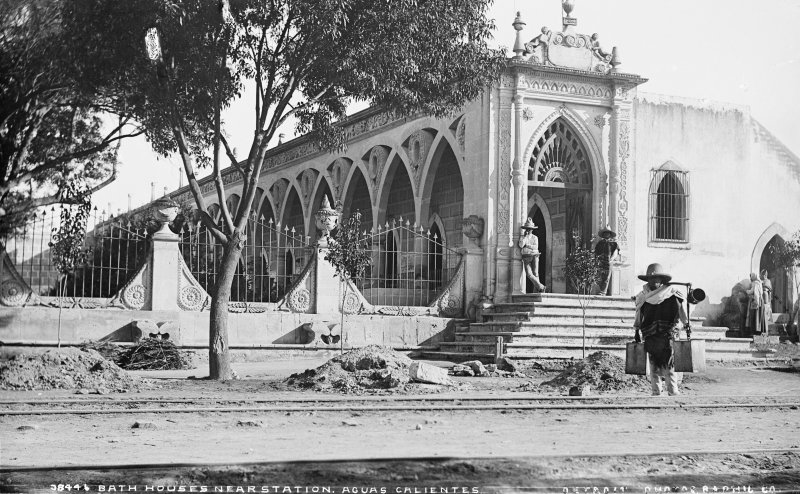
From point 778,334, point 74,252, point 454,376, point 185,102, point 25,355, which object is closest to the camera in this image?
point 25,355

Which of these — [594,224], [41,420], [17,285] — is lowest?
[41,420]

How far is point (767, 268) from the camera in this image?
29297mm

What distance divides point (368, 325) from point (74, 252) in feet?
22.2

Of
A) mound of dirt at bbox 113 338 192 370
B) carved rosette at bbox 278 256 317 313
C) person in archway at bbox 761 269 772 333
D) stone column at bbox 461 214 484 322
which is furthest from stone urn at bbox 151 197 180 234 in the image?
person in archway at bbox 761 269 772 333

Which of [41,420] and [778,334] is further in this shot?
[778,334]

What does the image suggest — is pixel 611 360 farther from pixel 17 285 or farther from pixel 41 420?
pixel 17 285

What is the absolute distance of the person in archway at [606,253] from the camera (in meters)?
25.2

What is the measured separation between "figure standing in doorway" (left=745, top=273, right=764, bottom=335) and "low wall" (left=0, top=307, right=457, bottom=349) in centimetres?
839

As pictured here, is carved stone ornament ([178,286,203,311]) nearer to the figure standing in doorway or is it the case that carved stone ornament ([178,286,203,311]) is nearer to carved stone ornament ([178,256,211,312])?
carved stone ornament ([178,256,211,312])

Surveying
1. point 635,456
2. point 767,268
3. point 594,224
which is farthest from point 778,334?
point 635,456

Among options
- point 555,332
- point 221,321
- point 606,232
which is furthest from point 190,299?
point 606,232

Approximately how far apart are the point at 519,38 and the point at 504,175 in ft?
10.9

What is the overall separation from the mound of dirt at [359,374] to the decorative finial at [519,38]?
420 inches

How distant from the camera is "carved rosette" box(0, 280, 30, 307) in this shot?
65.0 feet
